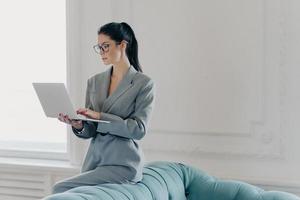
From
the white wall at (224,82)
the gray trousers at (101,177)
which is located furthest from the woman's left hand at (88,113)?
the white wall at (224,82)

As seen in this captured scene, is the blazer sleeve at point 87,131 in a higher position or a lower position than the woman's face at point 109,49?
lower

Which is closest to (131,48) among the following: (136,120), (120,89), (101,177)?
(120,89)

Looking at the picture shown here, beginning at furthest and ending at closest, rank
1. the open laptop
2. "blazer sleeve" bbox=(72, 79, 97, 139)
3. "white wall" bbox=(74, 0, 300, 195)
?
"white wall" bbox=(74, 0, 300, 195) → "blazer sleeve" bbox=(72, 79, 97, 139) → the open laptop

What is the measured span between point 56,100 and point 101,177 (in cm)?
31

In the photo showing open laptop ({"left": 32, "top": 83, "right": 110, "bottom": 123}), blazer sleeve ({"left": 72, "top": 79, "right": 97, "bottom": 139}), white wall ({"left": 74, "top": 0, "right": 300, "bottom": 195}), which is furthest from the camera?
white wall ({"left": 74, "top": 0, "right": 300, "bottom": 195})

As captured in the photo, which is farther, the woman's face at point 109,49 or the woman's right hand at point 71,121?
the woman's face at point 109,49

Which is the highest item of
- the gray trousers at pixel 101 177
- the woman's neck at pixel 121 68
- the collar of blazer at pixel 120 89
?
the woman's neck at pixel 121 68

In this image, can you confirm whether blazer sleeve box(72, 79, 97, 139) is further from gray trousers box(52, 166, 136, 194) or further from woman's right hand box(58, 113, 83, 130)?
gray trousers box(52, 166, 136, 194)

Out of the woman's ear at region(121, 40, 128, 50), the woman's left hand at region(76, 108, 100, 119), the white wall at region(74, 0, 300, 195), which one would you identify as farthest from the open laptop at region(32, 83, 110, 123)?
the white wall at region(74, 0, 300, 195)

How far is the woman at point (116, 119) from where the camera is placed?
Result: 1916mm

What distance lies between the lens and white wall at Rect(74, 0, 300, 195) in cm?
235

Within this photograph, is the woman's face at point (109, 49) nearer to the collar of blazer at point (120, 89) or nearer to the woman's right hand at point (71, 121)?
the collar of blazer at point (120, 89)

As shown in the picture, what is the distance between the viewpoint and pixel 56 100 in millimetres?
1861

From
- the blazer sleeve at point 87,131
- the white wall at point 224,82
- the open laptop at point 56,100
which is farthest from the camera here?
the white wall at point 224,82
